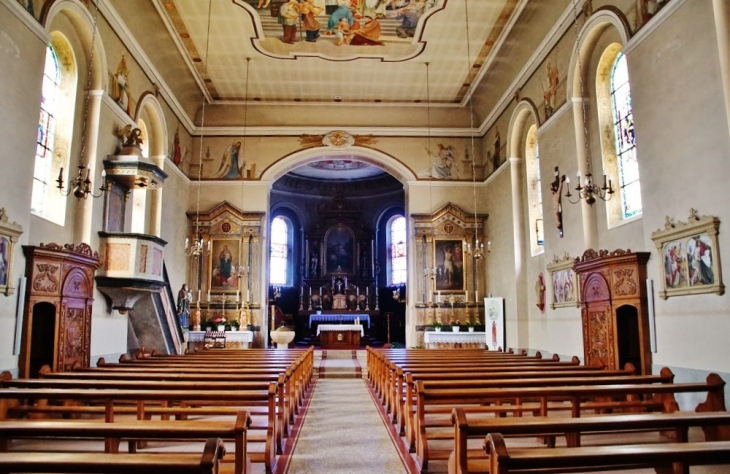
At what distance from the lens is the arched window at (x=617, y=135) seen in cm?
1002

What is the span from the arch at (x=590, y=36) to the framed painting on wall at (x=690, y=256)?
3.56 meters

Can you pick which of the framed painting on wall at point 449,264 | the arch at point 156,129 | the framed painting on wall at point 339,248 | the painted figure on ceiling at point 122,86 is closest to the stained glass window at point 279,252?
the framed painting on wall at point 339,248

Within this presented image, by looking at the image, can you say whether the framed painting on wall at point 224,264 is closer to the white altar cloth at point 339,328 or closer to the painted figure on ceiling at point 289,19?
the white altar cloth at point 339,328

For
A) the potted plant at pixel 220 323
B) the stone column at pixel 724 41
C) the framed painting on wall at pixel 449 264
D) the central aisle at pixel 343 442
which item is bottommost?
the central aisle at pixel 343 442

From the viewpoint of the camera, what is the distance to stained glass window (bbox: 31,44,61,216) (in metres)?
9.62

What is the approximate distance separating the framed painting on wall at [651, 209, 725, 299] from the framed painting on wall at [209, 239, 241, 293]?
12.7 metres

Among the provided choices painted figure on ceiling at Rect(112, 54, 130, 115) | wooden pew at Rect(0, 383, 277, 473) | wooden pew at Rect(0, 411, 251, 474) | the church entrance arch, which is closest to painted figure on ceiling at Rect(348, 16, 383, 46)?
painted figure on ceiling at Rect(112, 54, 130, 115)

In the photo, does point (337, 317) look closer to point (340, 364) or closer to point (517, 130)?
point (340, 364)

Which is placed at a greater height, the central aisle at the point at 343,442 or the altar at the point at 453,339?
the altar at the point at 453,339

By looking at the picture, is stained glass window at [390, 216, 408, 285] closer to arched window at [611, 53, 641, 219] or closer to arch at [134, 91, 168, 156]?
arch at [134, 91, 168, 156]

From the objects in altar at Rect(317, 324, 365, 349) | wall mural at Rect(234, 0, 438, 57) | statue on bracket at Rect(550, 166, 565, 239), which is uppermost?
wall mural at Rect(234, 0, 438, 57)

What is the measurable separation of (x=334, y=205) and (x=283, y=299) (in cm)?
488

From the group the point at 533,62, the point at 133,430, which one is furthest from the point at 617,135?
the point at 133,430

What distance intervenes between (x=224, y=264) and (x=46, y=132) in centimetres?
843
